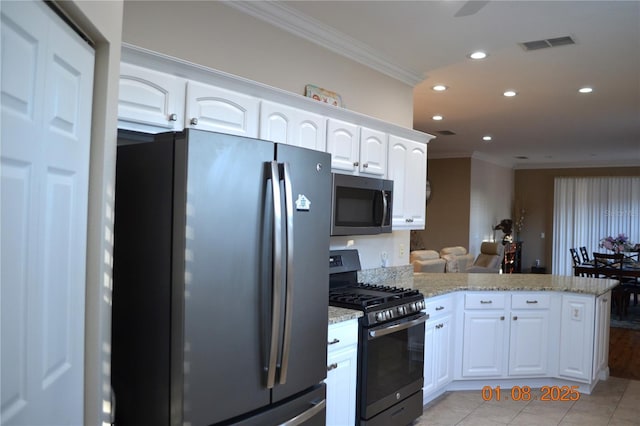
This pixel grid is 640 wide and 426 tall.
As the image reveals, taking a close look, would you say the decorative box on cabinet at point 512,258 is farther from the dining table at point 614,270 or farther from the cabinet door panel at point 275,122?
the cabinet door panel at point 275,122

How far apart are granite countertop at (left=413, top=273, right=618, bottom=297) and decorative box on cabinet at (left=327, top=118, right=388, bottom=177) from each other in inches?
39.9

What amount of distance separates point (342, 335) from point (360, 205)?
42.3 inches

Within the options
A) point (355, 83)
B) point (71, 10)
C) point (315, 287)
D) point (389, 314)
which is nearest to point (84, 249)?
point (71, 10)

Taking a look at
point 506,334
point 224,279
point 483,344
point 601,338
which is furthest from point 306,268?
point 601,338

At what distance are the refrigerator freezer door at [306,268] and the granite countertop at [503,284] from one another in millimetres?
1446

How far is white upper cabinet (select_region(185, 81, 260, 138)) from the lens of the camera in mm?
2449

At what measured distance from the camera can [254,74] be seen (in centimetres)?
316

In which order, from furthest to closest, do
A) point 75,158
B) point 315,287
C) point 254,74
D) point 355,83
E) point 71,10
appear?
point 355,83, point 254,74, point 315,287, point 75,158, point 71,10

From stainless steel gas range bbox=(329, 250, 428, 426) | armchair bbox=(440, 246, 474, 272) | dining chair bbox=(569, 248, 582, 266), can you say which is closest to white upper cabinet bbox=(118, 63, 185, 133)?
stainless steel gas range bbox=(329, 250, 428, 426)

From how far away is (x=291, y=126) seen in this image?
9.83ft

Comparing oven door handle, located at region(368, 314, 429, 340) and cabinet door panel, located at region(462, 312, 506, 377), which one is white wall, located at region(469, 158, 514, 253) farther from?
oven door handle, located at region(368, 314, 429, 340)

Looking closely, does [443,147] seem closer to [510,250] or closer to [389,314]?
[510,250]

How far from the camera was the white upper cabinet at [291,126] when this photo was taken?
2826 millimetres

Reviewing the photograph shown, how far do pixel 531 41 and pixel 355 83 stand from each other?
136 centimetres
